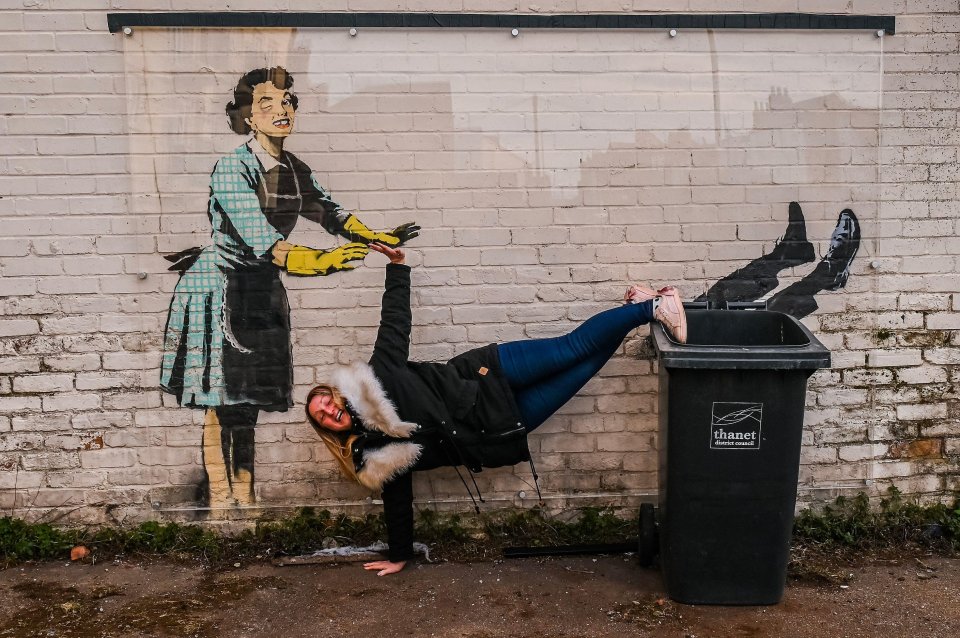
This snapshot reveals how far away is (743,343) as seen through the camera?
429 cm

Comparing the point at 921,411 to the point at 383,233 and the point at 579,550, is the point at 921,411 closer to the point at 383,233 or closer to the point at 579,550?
the point at 579,550

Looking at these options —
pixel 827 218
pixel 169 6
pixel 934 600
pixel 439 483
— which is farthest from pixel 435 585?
pixel 169 6

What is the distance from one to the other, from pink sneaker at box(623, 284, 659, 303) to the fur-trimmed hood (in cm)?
129

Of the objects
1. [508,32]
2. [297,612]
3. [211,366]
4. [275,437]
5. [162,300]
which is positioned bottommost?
[297,612]

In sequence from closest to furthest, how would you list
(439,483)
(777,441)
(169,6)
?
1. (777,441)
2. (169,6)
3. (439,483)

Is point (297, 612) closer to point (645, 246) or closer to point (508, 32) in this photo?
point (645, 246)

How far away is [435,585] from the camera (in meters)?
4.07

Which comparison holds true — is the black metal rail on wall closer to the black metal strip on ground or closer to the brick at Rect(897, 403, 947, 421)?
the brick at Rect(897, 403, 947, 421)

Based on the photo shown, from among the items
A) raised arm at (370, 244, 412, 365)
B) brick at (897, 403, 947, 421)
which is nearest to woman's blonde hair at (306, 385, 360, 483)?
raised arm at (370, 244, 412, 365)

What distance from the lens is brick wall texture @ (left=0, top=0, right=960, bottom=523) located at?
4281 mm

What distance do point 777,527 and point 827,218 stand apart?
180 cm

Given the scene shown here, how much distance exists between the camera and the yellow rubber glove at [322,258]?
14.4 feet

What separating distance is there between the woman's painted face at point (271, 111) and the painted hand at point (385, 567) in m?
2.30

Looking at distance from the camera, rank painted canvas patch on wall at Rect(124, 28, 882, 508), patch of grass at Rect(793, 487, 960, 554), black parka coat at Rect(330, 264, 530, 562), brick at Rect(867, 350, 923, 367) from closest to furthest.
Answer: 1. black parka coat at Rect(330, 264, 530, 562)
2. painted canvas patch on wall at Rect(124, 28, 882, 508)
3. patch of grass at Rect(793, 487, 960, 554)
4. brick at Rect(867, 350, 923, 367)
